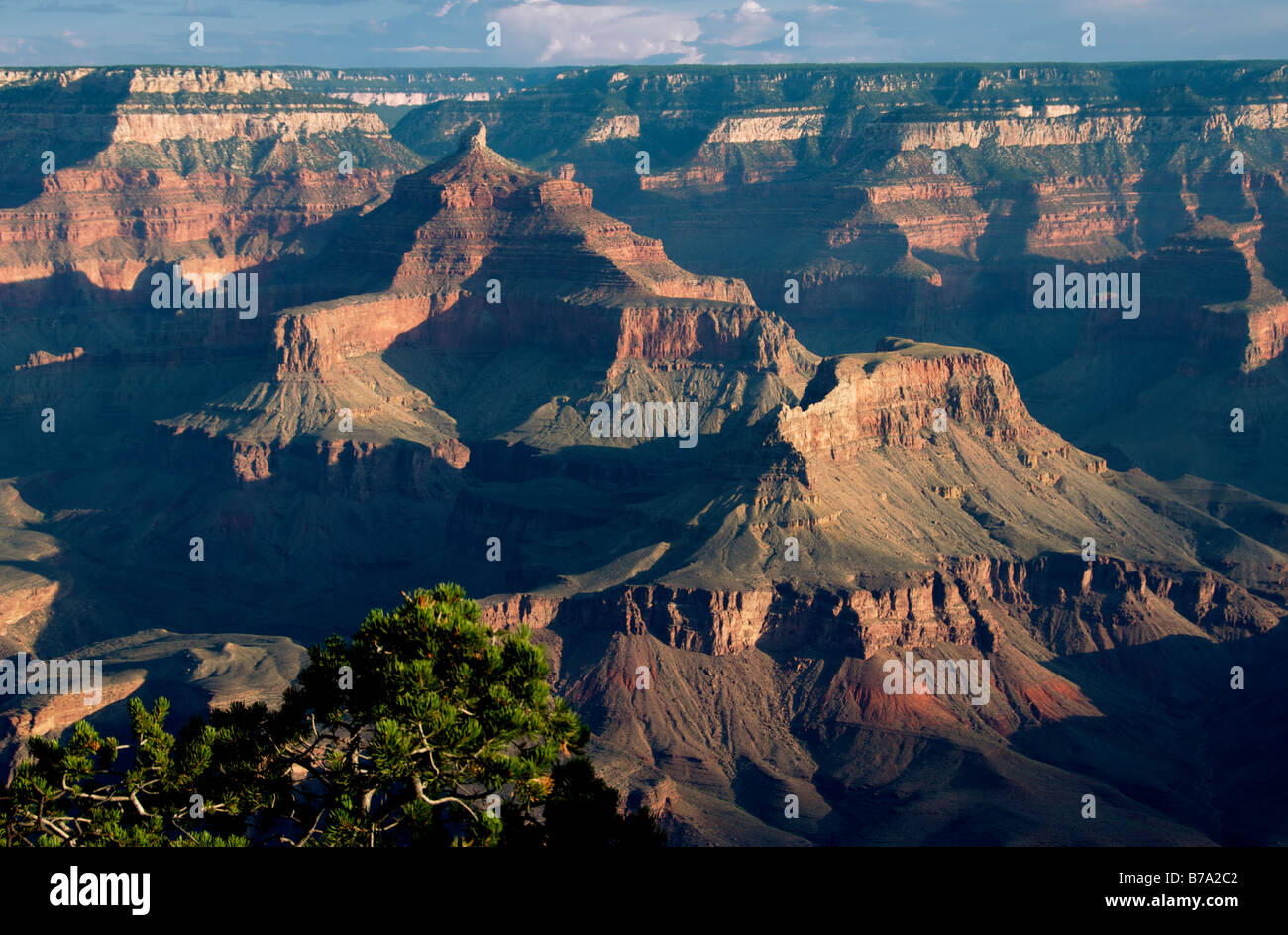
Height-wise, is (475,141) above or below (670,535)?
above

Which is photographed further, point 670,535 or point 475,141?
point 475,141

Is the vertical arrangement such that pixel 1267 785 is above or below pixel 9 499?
below

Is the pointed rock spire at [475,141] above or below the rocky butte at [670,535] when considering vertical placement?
above

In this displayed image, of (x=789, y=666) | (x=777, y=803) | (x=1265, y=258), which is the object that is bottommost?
(x=777, y=803)

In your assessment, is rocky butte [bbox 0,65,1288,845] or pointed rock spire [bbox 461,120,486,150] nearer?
rocky butte [bbox 0,65,1288,845]

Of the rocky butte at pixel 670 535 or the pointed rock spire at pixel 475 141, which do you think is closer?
the rocky butte at pixel 670 535

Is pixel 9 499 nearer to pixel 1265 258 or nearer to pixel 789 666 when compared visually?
pixel 789 666

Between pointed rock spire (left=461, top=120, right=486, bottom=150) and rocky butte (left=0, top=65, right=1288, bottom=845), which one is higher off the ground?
pointed rock spire (left=461, top=120, right=486, bottom=150)
